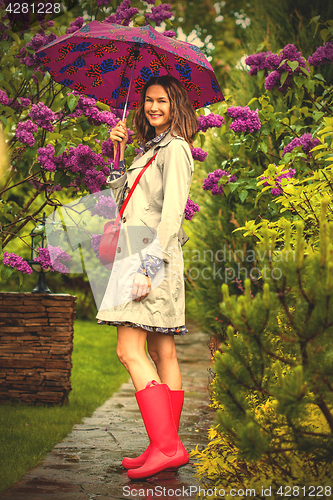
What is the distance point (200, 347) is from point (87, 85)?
571 cm

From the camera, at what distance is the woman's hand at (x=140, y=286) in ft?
7.30

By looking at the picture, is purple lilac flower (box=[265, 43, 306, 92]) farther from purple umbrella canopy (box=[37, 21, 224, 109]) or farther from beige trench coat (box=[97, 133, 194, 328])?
beige trench coat (box=[97, 133, 194, 328])

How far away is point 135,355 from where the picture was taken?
2.34m

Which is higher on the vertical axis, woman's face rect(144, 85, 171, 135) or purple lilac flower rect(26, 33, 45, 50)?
purple lilac flower rect(26, 33, 45, 50)

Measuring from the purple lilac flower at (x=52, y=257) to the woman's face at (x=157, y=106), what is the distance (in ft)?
3.85

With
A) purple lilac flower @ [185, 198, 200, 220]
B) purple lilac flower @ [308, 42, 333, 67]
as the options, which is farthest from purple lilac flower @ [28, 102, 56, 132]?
purple lilac flower @ [308, 42, 333, 67]

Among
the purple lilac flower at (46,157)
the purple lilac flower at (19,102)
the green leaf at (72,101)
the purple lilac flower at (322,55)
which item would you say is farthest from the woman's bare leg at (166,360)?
the purple lilac flower at (322,55)

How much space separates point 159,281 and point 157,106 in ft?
3.16

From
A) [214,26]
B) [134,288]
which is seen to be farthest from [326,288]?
[214,26]

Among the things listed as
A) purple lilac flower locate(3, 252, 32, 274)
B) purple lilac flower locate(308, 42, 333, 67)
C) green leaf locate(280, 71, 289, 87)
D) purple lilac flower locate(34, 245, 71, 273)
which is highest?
purple lilac flower locate(308, 42, 333, 67)

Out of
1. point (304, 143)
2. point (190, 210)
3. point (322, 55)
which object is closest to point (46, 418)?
point (190, 210)

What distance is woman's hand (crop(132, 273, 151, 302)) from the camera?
7.30ft

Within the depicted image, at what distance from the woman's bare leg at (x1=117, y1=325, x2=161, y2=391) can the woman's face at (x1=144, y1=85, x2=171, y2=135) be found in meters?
1.14

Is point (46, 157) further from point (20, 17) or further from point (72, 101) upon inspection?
point (20, 17)
